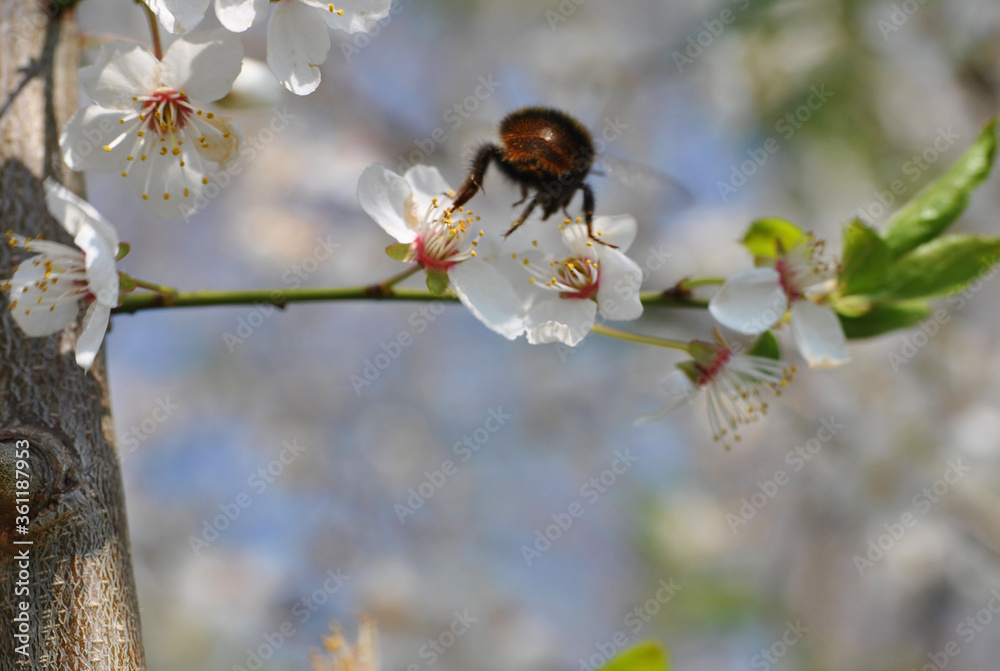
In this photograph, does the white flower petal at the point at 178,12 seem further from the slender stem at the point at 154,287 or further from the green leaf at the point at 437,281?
the green leaf at the point at 437,281

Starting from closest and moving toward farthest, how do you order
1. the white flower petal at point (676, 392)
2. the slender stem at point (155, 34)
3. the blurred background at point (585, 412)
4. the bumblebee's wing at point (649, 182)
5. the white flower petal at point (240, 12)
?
the white flower petal at point (240, 12), the slender stem at point (155, 34), the white flower petal at point (676, 392), the bumblebee's wing at point (649, 182), the blurred background at point (585, 412)

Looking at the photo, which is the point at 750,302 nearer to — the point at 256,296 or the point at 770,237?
the point at 770,237

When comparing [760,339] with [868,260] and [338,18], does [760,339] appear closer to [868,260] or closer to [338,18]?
[868,260]

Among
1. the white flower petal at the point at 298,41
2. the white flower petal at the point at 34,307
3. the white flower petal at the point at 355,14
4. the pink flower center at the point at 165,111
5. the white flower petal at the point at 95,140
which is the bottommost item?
the white flower petal at the point at 34,307

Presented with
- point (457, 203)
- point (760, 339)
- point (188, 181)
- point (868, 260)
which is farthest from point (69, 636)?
point (868, 260)

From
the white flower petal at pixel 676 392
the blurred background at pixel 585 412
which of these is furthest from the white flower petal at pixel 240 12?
the blurred background at pixel 585 412

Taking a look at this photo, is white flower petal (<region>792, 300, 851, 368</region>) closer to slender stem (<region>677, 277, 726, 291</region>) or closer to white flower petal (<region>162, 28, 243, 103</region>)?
slender stem (<region>677, 277, 726, 291</region>)

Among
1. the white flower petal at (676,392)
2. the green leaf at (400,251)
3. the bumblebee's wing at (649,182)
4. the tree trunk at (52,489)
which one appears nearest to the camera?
the tree trunk at (52,489)
